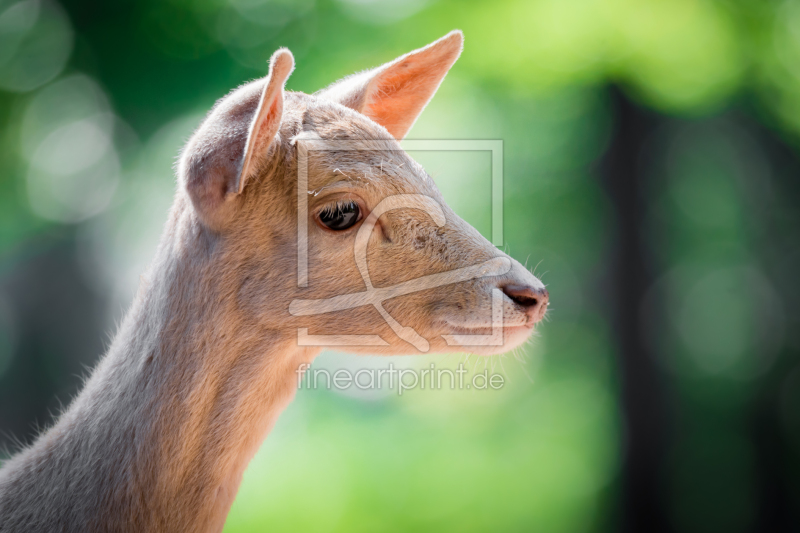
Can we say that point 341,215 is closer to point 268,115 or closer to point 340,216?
point 340,216

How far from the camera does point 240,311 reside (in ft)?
5.71

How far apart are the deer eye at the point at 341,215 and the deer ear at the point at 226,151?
0.29 meters

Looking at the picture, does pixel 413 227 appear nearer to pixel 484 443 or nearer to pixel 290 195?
pixel 290 195

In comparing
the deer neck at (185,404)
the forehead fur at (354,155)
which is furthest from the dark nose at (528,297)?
the deer neck at (185,404)

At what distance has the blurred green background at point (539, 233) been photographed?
546 cm

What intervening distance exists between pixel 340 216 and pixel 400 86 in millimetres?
871

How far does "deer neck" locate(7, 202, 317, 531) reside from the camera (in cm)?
169

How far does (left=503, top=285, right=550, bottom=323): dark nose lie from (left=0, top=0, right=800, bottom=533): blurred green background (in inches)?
135

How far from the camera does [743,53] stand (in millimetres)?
5582

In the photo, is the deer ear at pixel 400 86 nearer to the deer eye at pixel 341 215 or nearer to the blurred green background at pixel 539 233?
the deer eye at pixel 341 215

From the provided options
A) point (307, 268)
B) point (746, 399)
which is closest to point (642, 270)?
point (746, 399)

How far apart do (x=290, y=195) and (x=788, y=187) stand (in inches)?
285

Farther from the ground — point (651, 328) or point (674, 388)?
point (651, 328)

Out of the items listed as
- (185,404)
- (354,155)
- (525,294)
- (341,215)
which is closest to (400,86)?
(354,155)
